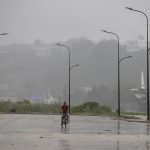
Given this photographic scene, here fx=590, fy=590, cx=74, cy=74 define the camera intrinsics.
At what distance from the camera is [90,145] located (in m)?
22.7

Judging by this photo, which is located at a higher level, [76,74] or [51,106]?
[76,74]

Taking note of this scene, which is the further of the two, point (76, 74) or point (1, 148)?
point (76, 74)

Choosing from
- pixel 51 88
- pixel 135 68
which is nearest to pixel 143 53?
pixel 135 68

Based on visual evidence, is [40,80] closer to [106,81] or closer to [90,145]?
[106,81]

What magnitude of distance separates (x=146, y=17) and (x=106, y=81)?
122m

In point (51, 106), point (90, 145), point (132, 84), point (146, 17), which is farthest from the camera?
point (132, 84)

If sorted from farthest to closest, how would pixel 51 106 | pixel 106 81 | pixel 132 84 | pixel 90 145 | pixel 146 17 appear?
pixel 106 81, pixel 132 84, pixel 51 106, pixel 146 17, pixel 90 145

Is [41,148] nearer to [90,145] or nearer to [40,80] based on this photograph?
[90,145]

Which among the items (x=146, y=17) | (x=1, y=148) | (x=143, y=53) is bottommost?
(x=1, y=148)

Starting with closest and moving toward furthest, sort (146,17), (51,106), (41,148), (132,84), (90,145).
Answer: (41,148)
(90,145)
(146,17)
(51,106)
(132,84)

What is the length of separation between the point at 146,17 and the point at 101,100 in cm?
8907

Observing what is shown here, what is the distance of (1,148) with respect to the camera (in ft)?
69.6

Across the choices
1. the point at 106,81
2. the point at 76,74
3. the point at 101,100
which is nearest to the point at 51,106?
the point at 101,100

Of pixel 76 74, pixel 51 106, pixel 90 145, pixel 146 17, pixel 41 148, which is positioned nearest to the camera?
pixel 41 148
